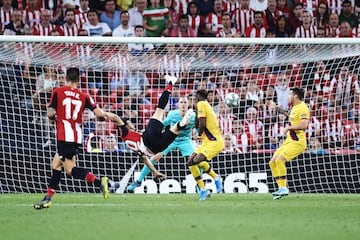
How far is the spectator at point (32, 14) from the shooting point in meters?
20.5

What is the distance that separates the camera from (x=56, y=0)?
68.5 ft

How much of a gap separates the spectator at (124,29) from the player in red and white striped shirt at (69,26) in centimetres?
85

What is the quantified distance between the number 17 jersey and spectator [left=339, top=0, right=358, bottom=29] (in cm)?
1007

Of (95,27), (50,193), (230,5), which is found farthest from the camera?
(230,5)

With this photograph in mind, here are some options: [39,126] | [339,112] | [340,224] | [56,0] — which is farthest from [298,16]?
[340,224]

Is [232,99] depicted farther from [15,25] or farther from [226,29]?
[15,25]

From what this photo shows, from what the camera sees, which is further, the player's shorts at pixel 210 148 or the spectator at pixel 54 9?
the spectator at pixel 54 9

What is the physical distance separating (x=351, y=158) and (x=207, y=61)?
3.30 m

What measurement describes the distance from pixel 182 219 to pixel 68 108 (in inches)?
113

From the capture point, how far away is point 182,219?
11.2 metres

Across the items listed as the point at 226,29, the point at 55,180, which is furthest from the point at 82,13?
the point at 55,180

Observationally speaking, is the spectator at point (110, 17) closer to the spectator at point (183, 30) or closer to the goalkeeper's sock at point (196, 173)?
the spectator at point (183, 30)

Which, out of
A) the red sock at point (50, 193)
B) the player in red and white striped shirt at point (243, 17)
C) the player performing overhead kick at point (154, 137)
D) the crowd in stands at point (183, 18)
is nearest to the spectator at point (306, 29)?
the crowd in stands at point (183, 18)

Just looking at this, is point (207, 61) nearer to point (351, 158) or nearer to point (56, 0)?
point (351, 158)
